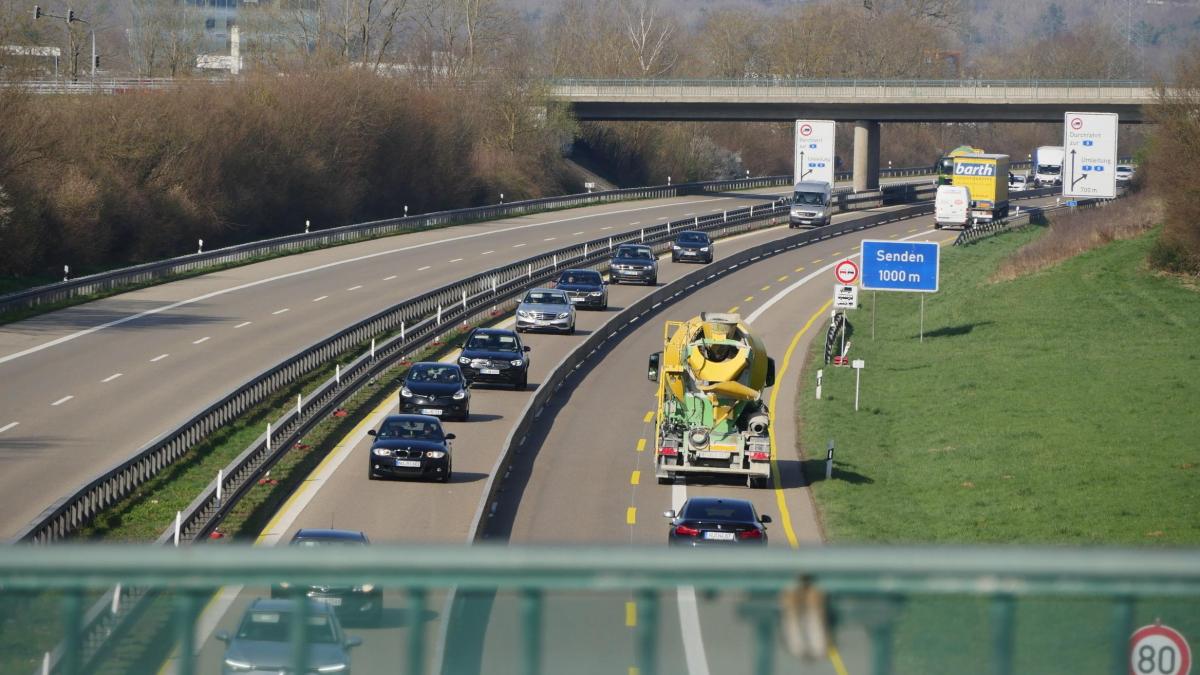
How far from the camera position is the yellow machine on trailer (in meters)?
31.9

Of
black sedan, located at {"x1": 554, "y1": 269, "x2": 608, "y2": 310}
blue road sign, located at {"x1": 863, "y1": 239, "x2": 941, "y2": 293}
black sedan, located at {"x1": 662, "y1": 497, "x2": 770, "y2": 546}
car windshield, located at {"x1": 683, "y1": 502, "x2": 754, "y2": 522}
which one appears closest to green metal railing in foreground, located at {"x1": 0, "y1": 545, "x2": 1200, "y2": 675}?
black sedan, located at {"x1": 662, "y1": 497, "x2": 770, "y2": 546}

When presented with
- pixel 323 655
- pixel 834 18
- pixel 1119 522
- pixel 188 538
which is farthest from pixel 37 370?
pixel 834 18

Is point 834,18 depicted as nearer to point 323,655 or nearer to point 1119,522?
point 1119,522

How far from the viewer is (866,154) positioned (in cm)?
10862

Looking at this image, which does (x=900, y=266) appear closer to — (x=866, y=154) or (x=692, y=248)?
(x=692, y=248)

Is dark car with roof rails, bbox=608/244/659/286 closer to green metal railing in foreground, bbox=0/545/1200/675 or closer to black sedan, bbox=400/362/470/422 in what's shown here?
black sedan, bbox=400/362/470/422

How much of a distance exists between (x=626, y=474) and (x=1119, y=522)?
36.5ft

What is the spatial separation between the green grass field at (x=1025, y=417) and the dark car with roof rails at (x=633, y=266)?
8.94 metres

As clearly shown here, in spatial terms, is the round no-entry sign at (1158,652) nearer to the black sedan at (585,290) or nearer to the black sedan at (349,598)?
the black sedan at (349,598)

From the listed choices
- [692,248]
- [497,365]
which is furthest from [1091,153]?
[497,365]

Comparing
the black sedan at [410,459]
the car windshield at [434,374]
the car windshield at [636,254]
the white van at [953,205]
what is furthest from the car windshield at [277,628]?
the white van at [953,205]

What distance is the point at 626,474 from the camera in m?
33.7

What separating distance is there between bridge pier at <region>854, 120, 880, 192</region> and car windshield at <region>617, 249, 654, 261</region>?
4797 centimetres

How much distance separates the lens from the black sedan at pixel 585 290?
5612 cm
